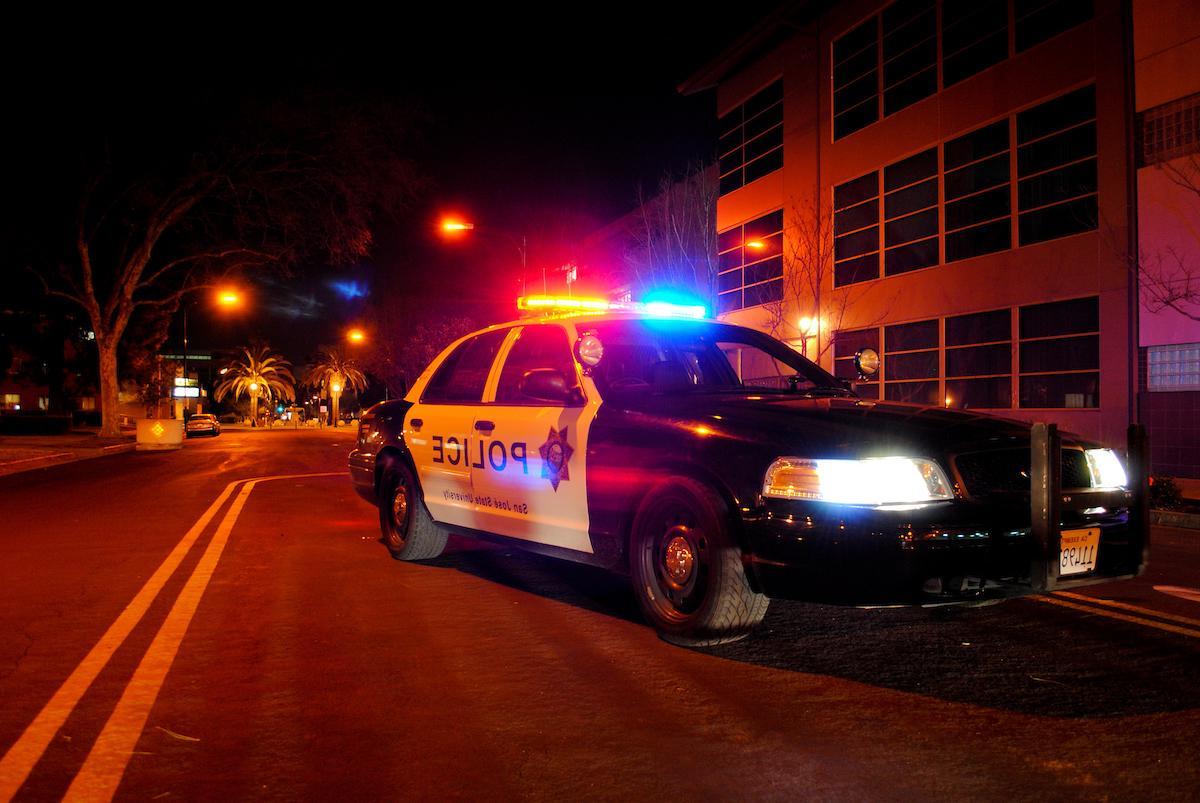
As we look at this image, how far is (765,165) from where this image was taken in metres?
25.8

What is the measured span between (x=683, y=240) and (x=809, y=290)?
12.7 ft

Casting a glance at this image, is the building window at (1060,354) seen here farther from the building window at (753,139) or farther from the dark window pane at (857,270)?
the building window at (753,139)

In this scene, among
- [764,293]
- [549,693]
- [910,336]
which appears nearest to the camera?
[549,693]

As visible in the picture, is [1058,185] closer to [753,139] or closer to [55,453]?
[753,139]

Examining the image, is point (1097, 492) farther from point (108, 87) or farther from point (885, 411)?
point (108, 87)

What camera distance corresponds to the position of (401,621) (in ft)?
18.5

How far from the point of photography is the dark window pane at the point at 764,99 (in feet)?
82.5

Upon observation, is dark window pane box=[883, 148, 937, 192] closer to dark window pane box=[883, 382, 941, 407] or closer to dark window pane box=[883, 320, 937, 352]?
dark window pane box=[883, 320, 937, 352]

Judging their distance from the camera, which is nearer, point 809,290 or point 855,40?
point 855,40

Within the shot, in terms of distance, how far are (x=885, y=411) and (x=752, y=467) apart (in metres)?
0.82

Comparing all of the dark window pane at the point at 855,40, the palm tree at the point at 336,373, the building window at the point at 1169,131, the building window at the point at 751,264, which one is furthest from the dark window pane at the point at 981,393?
the palm tree at the point at 336,373

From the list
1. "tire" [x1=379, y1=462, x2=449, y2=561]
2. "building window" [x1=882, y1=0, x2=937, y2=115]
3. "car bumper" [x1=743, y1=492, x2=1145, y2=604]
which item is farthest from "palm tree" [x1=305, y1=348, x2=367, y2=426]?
"car bumper" [x1=743, y1=492, x2=1145, y2=604]

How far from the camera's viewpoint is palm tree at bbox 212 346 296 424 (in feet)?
284

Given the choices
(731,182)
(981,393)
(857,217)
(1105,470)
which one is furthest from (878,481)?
(731,182)
